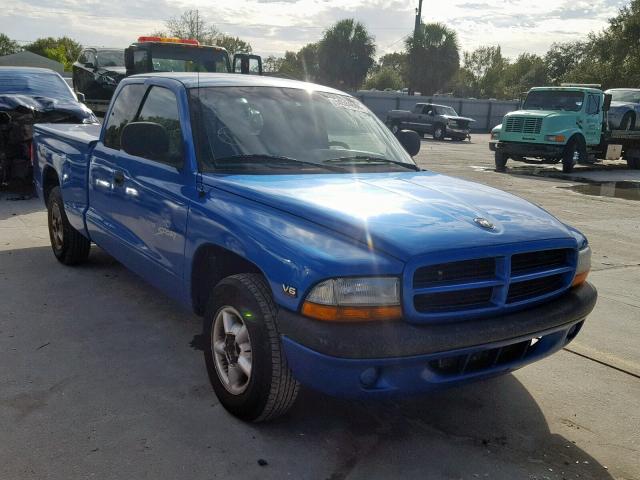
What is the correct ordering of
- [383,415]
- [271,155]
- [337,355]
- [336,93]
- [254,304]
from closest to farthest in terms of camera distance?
1. [337,355]
2. [254,304]
3. [383,415]
4. [271,155]
5. [336,93]

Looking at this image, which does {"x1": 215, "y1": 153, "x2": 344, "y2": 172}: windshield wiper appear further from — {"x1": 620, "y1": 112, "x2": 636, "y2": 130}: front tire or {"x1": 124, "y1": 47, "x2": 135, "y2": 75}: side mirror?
{"x1": 620, "y1": 112, "x2": 636, "y2": 130}: front tire

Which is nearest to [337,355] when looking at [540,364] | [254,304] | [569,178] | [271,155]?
[254,304]

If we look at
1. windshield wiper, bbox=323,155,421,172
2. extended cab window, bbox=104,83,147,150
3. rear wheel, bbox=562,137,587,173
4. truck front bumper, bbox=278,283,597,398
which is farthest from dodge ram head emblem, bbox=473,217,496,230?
rear wheel, bbox=562,137,587,173

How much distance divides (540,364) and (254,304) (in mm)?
2162

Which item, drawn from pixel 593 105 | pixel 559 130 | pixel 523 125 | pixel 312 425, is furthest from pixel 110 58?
pixel 312 425

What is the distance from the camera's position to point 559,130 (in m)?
17.0

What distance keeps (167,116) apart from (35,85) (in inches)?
307

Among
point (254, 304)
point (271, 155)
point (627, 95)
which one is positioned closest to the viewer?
point (254, 304)

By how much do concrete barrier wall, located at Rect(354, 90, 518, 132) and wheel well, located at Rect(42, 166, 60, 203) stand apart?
3677 centimetres

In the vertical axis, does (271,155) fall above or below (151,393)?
above

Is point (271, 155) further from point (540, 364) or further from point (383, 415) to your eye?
point (540, 364)

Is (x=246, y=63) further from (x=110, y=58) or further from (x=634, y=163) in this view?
(x=634, y=163)

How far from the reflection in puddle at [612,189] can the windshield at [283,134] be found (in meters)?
10.2

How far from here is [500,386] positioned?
12.4 feet
